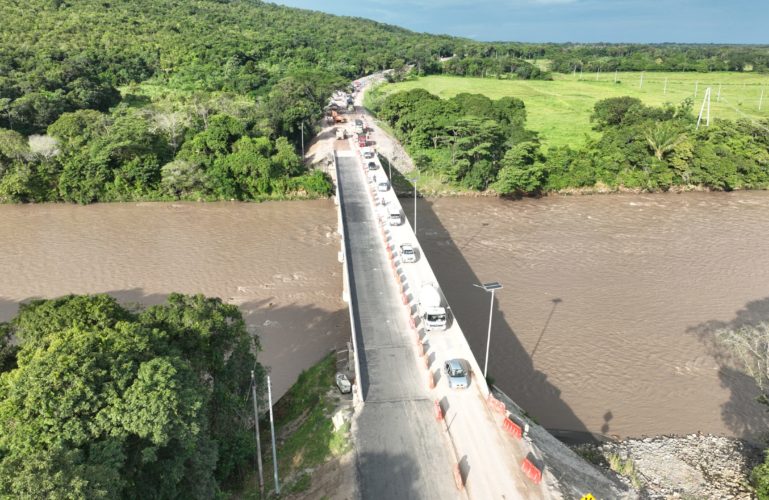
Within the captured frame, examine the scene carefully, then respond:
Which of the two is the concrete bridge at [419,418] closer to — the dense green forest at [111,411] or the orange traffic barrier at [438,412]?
the orange traffic barrier at [438,412]

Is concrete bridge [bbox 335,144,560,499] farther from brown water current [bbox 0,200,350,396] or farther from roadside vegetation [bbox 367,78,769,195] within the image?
roadside vegetation [bbox 367,78,769,195]

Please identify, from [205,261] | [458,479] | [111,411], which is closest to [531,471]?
[458,479]

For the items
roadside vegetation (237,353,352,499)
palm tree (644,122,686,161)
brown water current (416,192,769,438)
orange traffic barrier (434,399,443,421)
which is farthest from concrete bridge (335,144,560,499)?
palm tree (644,122,686,161)

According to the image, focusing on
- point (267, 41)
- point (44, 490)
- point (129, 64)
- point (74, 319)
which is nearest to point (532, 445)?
point (44, 490)

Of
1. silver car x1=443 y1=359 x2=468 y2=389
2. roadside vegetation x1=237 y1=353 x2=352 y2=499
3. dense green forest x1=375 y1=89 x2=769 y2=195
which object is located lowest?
roadside vegetation x1=237 y1=353 x2=352 y2=499

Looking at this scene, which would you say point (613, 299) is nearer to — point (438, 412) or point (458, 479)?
point (438, 412)

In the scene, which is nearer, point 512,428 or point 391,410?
point 512,428
